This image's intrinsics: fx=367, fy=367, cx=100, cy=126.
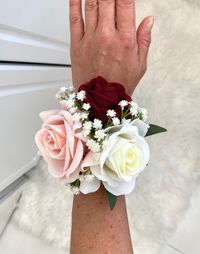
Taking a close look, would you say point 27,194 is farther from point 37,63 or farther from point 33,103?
point 37,63

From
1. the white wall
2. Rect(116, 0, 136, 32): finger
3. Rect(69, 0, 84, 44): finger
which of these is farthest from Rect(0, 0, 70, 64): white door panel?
Rect(116, 0, 136, 32): finger

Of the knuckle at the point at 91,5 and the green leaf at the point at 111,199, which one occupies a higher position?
the knuckle at the point at 91,5

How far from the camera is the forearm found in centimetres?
70

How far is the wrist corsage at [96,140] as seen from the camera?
583 millimetres

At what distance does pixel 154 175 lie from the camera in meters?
1.26

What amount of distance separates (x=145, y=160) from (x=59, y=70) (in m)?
0.67

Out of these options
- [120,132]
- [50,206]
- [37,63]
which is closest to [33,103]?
[37,63]

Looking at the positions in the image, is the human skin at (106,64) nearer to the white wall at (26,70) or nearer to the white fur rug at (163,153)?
the white wall at (26,70)

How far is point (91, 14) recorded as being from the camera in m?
0.74

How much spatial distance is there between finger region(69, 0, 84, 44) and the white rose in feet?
0.84

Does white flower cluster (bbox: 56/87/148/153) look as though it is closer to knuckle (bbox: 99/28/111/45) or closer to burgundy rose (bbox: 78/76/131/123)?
burgundy rose (bbox: 78/76/131/123)

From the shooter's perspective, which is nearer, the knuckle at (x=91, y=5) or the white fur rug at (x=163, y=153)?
the knuckle at (x=91, y=5)

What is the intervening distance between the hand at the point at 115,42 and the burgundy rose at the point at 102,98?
110mm

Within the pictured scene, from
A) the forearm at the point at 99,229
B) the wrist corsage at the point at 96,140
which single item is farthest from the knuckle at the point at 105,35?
the forearm at the point at 99,229
